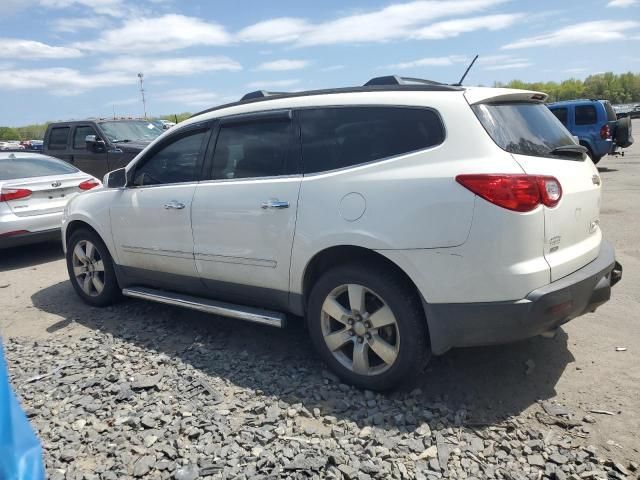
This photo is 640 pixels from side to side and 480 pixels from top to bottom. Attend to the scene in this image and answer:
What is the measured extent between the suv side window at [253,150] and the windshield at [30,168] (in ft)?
16.0

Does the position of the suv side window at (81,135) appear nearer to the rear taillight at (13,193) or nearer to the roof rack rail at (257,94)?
the rear taillight at (13,193)

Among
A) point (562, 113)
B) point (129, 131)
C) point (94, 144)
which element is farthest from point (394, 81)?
point (562, 113)

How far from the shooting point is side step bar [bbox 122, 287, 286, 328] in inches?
146

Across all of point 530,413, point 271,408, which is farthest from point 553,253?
point 271,408

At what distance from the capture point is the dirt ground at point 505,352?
312 centimetres

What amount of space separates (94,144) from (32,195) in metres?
3.49

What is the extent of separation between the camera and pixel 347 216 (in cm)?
324

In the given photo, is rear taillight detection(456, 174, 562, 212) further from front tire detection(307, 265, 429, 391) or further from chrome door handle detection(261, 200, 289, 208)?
chrome door handle detection(261, 200, 289, 208)

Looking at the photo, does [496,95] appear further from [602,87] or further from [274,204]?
[602,87]

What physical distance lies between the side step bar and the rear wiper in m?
2.04

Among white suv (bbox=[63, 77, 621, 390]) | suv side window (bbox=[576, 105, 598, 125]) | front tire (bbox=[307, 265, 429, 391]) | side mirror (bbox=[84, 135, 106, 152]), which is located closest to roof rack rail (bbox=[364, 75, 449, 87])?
white suv (bbox=[63, 77, 621, 390])

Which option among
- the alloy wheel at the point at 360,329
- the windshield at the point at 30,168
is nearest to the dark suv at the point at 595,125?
the windshield at the point at 30,168

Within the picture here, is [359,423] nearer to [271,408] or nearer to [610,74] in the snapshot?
[271,408]

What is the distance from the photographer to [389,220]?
3072 mm
